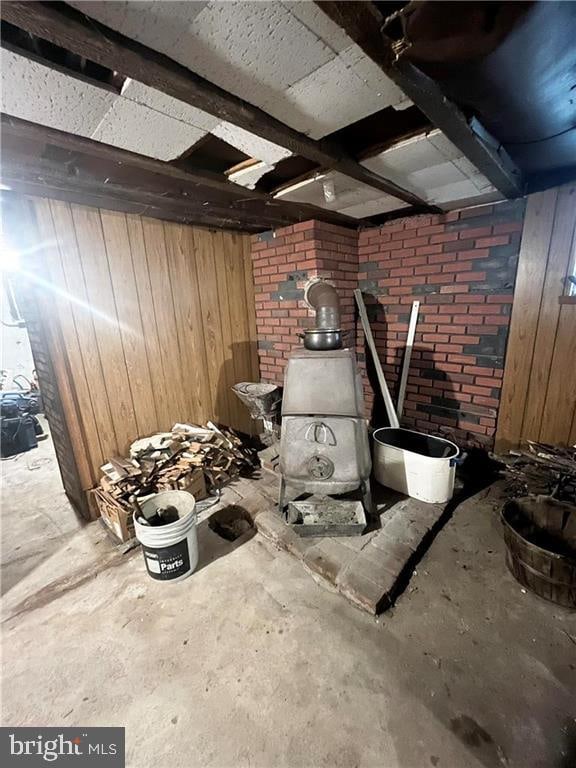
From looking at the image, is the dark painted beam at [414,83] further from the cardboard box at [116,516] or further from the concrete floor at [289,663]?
the cardboard box at [116,516]

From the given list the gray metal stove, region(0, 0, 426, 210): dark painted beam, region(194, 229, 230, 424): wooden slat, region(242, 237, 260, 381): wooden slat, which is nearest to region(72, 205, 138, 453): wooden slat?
region(194, 229, 230, 424): wooden slat

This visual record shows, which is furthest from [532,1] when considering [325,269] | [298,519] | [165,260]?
[165,260]

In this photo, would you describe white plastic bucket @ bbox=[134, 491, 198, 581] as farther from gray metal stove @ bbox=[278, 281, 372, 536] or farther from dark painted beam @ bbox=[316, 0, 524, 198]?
dark painted beam @ bbox=[316, 0, 524, 198]

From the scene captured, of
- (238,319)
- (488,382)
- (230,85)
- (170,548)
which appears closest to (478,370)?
(488,382)

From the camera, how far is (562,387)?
→ 2.28 m

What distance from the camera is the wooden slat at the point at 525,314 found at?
219 cm

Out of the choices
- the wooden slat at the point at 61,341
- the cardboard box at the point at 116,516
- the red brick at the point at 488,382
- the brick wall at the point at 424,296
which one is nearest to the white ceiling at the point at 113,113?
the wooden slat at the point at 61,341

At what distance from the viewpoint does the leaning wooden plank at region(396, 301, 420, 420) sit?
2.93 m

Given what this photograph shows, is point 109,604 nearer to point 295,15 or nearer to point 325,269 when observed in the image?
point 295,15

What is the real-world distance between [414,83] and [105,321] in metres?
2.39

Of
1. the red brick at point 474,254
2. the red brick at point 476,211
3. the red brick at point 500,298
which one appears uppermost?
the red brick at point 476,211

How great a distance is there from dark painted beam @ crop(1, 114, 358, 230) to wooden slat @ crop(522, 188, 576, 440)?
5.17 ft

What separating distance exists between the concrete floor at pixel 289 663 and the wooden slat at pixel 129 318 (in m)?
1.20

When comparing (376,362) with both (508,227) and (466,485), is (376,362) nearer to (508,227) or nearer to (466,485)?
(466,485)
